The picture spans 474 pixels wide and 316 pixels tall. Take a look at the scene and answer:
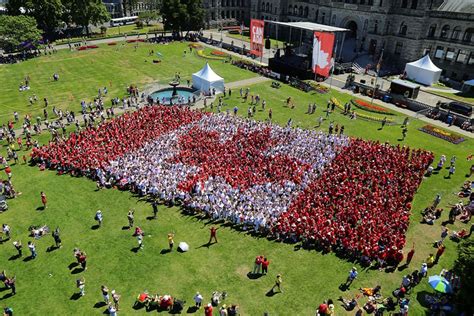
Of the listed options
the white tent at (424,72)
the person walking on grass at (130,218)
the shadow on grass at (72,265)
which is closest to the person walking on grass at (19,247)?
the shadow on grass at (72,265)

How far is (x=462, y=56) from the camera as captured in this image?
67.1 m

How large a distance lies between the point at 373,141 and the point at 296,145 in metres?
10.7

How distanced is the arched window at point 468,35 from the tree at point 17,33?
280 ft

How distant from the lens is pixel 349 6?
Answer: 259ft

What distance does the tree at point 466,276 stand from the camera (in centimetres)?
2042

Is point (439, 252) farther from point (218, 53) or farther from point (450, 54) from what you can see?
point (218, 53)

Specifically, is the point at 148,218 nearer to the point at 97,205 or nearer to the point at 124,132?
the point at 97,205

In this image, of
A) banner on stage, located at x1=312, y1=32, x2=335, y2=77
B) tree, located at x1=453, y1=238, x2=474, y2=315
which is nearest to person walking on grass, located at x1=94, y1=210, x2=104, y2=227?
tree, located at x1=453, y1=238, x2=474, y2=315

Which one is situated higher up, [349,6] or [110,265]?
[349,6]

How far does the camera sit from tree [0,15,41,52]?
243ft

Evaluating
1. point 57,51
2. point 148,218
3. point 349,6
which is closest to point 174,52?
point 57,51

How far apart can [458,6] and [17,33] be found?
8760 cm

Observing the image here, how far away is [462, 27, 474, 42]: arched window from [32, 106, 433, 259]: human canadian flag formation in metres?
39.8

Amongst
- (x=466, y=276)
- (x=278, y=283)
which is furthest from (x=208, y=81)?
(x=466, y=276)
